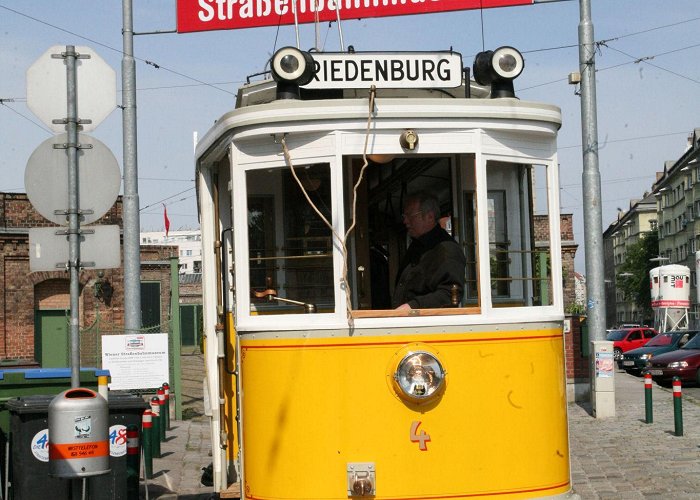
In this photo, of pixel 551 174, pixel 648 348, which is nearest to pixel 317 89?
pixel 551 174

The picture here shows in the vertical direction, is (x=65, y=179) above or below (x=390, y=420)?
above

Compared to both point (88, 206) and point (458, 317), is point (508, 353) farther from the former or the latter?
point (88, 206)

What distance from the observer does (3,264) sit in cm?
3159

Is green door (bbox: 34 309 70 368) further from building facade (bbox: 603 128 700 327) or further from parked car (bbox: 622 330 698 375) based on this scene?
building facade (bbox: 603 128 700 327)

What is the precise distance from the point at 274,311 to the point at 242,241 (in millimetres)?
453

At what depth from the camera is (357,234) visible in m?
6.69

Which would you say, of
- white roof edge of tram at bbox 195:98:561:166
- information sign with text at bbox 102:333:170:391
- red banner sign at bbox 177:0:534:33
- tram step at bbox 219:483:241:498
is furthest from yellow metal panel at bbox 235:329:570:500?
red banner sign at bbox 177:0:534:33

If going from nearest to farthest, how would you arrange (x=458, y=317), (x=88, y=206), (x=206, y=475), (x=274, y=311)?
1. (x=458, y=317)
2. (x=274, y=311)
3. (x=88, y=206)
4. (x=206, y=475)

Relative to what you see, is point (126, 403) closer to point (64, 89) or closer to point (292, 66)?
point (64, 89)

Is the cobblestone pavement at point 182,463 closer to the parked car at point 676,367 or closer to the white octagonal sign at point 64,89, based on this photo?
the white octagonal sign at point 64,89

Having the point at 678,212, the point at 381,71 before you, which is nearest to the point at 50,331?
the point at 381,71

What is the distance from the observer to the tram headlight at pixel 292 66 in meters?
6.13

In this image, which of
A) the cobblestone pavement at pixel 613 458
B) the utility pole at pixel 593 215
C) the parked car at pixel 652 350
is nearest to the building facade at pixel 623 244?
the parked car at pixel 652 350

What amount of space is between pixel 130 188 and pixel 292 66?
916cm
